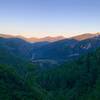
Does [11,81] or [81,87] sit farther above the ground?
[11,81]

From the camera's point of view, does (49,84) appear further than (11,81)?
Yes

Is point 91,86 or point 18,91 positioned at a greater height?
point 18,91

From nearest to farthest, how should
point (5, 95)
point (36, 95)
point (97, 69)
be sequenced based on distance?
point (5, 95) → point (36, 95) → point (97, 69)

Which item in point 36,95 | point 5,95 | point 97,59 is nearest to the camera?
point 5,95

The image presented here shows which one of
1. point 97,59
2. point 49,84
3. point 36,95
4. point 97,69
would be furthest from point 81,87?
point 36,95

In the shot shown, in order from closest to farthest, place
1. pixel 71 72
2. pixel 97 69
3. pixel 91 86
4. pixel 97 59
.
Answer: pixel 91 86 < pixel 97 69 < pixel 97 59 < pixel 71 72

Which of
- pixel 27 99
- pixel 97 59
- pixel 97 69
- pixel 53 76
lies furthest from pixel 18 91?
pixel 53 76

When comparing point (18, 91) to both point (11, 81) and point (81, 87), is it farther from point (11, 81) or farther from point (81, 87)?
point (81, 87)

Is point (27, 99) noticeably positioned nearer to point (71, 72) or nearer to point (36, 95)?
point (36, 95)

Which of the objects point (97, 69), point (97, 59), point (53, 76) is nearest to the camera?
point (97, 69)
